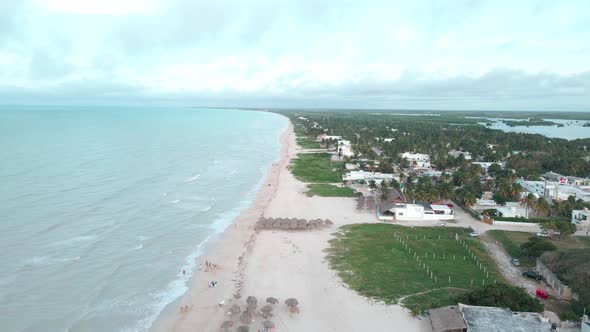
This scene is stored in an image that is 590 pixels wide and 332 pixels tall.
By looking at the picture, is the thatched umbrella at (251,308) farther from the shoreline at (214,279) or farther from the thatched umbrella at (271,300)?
the shoreline at (214,279)

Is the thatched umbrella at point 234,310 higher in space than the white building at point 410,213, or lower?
lower

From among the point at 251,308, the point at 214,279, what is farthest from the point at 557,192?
the point at 251,308

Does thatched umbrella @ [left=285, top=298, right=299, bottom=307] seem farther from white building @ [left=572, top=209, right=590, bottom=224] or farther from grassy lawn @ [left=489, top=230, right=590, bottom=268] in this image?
white building @ [left=572, top=209, right=590, bottom=224]

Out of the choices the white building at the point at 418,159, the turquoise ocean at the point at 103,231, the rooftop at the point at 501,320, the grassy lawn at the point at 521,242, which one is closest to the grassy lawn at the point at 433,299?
the rooftop at the point at 501,320

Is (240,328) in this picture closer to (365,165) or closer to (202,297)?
(202,297)

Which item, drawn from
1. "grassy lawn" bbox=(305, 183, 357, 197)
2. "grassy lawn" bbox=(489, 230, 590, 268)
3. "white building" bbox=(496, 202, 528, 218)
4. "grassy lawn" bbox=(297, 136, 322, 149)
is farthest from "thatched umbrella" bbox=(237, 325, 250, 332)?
"grassy lawn" bbox=(297, 136, 322, 149)
